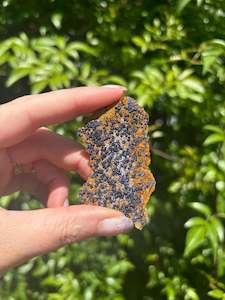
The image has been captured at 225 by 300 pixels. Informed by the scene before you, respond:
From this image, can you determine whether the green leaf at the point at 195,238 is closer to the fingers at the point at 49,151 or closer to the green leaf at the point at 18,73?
the fingers at the point at 49,151

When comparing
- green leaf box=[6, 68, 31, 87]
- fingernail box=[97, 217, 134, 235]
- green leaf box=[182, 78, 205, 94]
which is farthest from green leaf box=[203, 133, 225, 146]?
green leaf box=[6, 68, 31, 87]

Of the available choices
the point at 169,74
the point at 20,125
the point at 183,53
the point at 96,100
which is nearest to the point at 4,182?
the point at 20,125

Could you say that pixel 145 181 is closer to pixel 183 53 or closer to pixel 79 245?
pixel 183 53

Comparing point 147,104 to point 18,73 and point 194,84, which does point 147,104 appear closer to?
point 194,84

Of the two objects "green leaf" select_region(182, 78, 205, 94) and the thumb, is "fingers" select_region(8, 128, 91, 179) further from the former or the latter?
"green leaf" select_region(182, 78, 205, 94)

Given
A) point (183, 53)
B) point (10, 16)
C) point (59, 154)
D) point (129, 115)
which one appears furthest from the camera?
point (10, 16)

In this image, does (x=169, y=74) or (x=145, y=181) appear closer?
(x=145, y=181)
